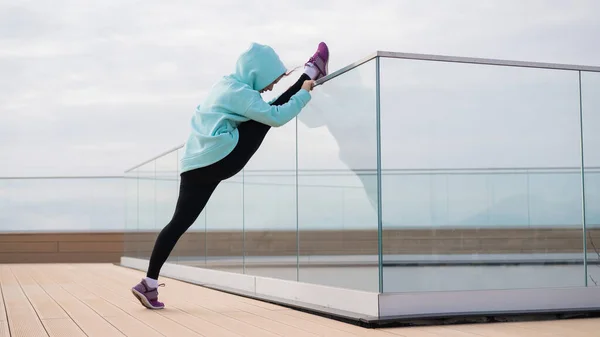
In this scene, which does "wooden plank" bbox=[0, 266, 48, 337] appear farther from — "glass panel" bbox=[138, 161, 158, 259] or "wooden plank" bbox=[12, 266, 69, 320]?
"glass panel" bbox=[138, 161, 158, 259]

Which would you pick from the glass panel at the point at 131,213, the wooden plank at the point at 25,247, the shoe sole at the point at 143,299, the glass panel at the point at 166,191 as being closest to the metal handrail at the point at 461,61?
the shoe sole at the point at 143,299

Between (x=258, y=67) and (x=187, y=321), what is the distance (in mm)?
1084

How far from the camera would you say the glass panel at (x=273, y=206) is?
414 centimetres

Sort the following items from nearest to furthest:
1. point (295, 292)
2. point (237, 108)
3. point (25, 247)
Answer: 1. point (237, 108)
2. point (295, 292)
3. point (25, 247)

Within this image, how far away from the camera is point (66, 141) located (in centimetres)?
1426

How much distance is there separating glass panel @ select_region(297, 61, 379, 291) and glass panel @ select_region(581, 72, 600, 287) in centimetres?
91

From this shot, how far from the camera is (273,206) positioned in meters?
4.44

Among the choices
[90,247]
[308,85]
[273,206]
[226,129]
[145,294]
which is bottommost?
[90,247]

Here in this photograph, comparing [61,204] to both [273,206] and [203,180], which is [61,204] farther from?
[203,180]

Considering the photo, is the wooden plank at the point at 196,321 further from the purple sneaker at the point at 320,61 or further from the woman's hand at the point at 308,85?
the purple sneaker at the point at 320,61

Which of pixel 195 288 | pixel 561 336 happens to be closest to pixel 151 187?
pixel 195 288

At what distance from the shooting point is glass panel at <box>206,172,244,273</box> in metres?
5.01

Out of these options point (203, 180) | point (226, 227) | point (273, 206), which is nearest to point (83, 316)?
point (203, 180)

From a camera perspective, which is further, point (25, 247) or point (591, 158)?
point (25, 247)
